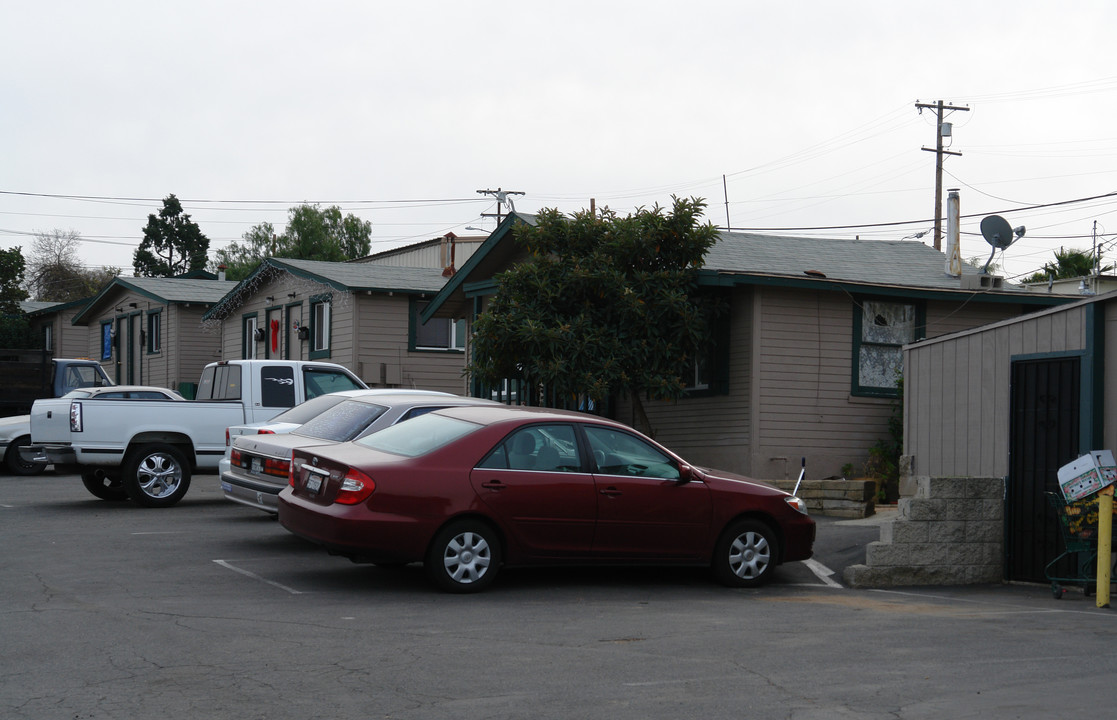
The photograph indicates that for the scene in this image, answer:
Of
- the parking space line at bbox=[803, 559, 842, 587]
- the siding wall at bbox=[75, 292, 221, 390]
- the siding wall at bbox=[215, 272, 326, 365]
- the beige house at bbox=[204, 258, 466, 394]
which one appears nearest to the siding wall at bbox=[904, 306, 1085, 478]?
the parking space line at bbox=[803, 559, 842, 587]

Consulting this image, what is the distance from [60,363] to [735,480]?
1770 centimetres

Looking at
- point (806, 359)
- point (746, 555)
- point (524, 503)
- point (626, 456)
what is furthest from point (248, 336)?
point (524, 503)

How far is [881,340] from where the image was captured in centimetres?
1919

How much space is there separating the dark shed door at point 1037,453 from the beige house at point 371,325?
19.5 metres

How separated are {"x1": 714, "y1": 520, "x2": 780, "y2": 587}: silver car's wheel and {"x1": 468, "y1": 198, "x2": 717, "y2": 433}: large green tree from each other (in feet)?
21.1

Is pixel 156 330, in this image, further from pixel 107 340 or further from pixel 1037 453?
pixel 1037 453

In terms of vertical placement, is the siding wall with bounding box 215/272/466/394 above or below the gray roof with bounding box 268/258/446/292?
below

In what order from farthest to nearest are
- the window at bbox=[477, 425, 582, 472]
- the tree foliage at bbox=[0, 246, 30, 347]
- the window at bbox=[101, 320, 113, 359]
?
the tree foliage at bbox=[0, 246, 30, 347] → the window at bbox=[101, 320, 113, 359] → the window at bbox=[477, 425, 582, 472]

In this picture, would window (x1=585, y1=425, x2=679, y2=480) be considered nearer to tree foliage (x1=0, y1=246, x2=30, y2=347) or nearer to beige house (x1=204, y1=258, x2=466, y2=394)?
beige house (x1=204, y1=258, x2=466, y2=394)

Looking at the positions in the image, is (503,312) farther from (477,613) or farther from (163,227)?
(163,227)

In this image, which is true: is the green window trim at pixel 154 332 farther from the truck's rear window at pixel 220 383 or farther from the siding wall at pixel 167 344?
the truck's rear window at pixel 220 383

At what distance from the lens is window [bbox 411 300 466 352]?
99.9 ft

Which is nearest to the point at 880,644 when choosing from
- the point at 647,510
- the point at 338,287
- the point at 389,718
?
the point at 647,510

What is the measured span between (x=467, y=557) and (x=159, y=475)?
759 centimetres
